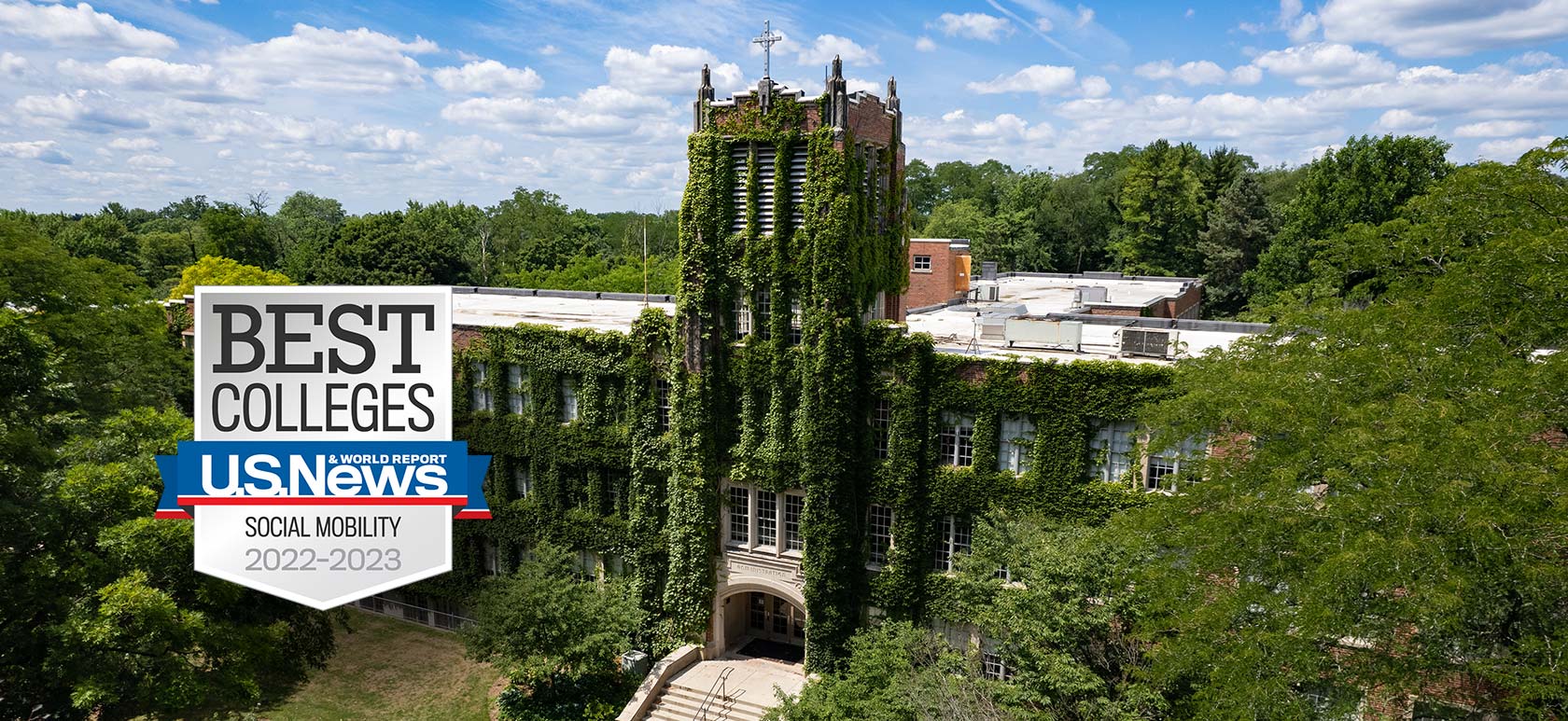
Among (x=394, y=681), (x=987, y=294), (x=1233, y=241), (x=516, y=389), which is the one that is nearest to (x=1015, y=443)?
(x=516, y=389)

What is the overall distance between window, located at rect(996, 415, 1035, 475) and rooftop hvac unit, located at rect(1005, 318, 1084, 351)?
116 inches

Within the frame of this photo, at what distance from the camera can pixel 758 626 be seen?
34188mm

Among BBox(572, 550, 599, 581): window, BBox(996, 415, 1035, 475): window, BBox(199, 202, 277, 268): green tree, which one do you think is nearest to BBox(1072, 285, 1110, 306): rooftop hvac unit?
BBox(996, 415, 1035, 475): window

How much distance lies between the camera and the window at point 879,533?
2941 cm

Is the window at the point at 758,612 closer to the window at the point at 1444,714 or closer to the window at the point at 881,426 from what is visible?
the window at the point at 881,426

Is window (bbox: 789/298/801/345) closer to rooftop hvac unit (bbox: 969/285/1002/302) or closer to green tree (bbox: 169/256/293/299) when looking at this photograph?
rooftop hvac unit (bbox: 969/285/1002/302)

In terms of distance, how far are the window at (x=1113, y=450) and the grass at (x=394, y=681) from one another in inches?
850

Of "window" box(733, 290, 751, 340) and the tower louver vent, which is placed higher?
the tower louver vent

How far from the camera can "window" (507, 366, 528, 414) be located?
34.1 metres

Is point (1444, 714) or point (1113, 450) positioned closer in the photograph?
point (1444, 714)

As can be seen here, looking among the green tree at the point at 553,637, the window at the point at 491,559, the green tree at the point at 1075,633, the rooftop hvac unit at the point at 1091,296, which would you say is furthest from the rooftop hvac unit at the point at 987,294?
the window at the point at 491,559

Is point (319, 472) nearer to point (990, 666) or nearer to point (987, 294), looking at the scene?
point (990, 666)

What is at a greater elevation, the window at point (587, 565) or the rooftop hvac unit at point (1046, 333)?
the rooftop hvac unit at point (1046, 333)

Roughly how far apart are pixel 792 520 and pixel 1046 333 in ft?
34.3
